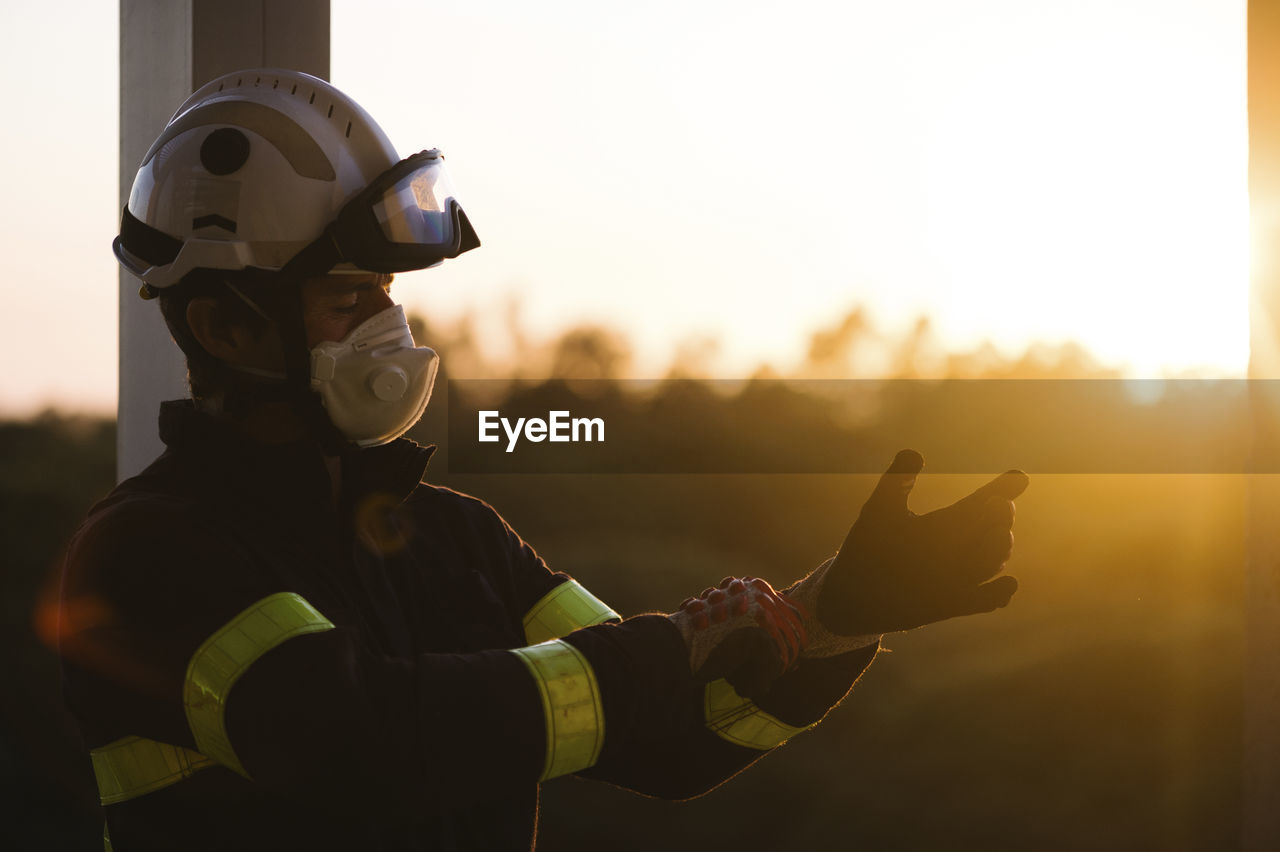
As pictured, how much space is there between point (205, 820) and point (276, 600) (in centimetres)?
21

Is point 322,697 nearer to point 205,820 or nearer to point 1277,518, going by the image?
point 205,820

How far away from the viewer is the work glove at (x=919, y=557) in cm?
101

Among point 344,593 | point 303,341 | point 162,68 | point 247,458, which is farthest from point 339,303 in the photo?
point 162,68

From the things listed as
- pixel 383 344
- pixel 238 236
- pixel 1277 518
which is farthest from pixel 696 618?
pixel 1277 518

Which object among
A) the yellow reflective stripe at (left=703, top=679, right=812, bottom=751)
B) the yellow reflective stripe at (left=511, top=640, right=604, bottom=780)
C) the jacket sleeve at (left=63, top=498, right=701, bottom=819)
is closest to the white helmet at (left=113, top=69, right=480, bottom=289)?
the jacket sleeve at (left=63, top=498, right=701, bottom=819)

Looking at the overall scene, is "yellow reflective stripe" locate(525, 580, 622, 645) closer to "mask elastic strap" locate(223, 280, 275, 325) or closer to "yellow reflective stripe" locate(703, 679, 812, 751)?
"yellow reflective stripe" locate(703, 679, 812, 751)

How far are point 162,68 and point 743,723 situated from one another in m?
Answer: 1.17

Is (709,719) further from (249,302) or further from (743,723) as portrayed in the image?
(249,302)

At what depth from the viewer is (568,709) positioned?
0.86 m

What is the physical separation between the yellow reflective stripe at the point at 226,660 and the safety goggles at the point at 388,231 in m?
0.37

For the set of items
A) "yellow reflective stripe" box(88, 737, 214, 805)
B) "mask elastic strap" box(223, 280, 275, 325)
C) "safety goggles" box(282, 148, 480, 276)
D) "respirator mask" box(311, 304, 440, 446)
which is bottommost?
"yellow reflective stripe" box(88, 737, 214, 805)

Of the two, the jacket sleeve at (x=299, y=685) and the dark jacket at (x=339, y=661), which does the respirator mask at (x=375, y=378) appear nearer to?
the dark jacket at (x=339, y=661)

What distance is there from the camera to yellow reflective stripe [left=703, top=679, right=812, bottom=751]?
1.17m

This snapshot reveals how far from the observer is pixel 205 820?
932mm
